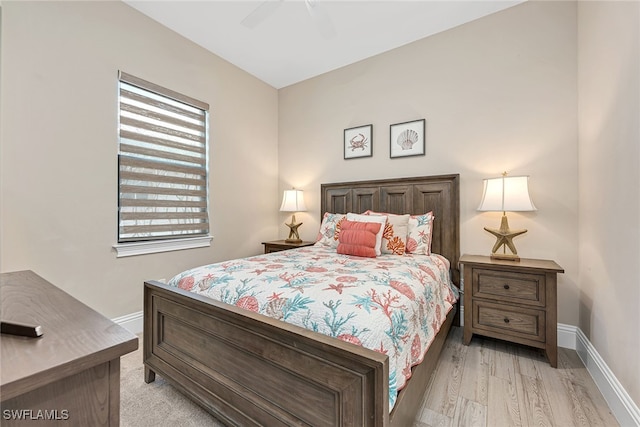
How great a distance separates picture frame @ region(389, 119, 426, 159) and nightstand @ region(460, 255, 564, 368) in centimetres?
131

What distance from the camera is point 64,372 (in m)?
0.52

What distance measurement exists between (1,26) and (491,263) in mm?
3931

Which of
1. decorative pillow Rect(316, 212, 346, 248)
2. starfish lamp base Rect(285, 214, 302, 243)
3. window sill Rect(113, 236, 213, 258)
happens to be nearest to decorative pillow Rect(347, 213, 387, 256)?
decorative pillow Rect(316, 212, 346, 248)

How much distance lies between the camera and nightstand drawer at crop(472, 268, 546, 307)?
6.77ft

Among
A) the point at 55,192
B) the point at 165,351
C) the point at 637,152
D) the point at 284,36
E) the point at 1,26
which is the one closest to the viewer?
the point at 637,152

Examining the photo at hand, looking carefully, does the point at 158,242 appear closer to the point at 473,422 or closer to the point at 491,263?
the point at 473,422

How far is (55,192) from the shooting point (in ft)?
6.95

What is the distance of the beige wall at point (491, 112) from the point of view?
236 cm

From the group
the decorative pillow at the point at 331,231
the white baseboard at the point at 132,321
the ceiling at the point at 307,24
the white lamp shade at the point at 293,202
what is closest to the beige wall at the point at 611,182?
the ceiling at the point at 307,24

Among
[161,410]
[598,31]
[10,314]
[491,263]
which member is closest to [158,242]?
[161,410]

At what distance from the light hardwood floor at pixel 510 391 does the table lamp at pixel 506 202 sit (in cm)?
81

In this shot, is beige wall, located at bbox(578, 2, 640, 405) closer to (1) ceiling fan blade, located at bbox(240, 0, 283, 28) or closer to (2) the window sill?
(1) ceiling fan blade, located at bbox(240, 0, 283, 28)

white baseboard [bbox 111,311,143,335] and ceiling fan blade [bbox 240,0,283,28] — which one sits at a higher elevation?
ceiling fan blade [bbox 240,0,283,28]

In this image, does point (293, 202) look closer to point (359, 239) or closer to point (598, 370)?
point (359, 239)
